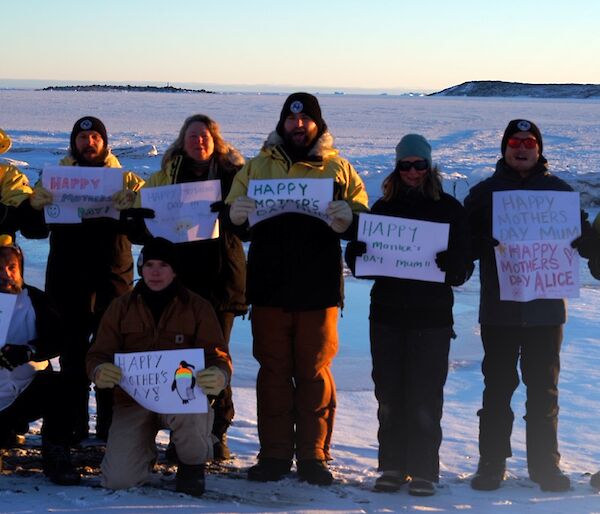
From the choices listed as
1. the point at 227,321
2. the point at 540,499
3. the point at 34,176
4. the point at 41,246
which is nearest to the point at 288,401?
the point at 227,321

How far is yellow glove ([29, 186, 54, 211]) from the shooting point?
4.69 m

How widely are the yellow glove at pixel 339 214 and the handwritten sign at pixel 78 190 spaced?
4.16 feet

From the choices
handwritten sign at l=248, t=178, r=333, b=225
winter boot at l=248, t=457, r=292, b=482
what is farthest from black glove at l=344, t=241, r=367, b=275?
winter boot at l=248, t=457, r=292, b=482

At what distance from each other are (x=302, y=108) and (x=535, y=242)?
1315 millimetres

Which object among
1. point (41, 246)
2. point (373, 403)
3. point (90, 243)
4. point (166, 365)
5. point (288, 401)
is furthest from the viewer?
point (41, 246)

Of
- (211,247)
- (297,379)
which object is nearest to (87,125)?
(211,247)

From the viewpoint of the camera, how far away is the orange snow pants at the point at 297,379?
14.1 feet

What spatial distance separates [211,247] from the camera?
15.1 ft

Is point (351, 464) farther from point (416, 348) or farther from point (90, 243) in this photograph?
point (90, 243)

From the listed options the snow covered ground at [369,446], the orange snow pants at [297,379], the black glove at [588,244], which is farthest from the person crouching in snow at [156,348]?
the black glove at [588,244]

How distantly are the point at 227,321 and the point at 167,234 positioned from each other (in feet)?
1.79

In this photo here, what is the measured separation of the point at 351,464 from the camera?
4.64 m

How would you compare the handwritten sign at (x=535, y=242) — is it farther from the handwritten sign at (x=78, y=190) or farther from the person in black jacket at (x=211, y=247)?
the handwritten sign at (x=78, y=190)

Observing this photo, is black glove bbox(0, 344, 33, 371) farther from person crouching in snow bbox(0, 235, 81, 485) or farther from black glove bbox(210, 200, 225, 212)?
black glove bbox(210, 200, 225, 212)
